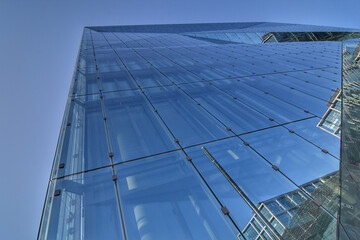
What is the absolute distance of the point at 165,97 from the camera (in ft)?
18.9

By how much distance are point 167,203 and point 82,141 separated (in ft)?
6.85

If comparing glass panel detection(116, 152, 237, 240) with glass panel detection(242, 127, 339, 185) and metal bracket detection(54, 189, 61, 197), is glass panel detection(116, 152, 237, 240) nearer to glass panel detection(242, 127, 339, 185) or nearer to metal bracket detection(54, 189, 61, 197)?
metal bracket detection(54, 189, 61, 197)

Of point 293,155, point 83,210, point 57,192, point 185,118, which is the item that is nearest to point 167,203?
point 83,210

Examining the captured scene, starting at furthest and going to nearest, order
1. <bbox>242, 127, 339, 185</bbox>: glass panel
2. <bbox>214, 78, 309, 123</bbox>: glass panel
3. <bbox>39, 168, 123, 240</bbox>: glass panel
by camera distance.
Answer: <bbox>214, 78, 309, 123</bbox>: glass panel < <bbox>242, 127, 339, 185</bbox>: glass panel < <bbox>39, 168, 123, 240</bbox>: glass panel

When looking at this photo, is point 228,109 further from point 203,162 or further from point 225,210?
point 225,210

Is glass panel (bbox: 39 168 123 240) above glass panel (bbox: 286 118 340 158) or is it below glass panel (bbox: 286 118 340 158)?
above

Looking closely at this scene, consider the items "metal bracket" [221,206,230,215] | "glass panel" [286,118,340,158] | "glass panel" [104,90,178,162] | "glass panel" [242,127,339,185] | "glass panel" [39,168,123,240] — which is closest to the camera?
"glass panel" [39,168,123,240]

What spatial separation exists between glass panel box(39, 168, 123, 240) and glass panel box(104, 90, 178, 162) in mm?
618

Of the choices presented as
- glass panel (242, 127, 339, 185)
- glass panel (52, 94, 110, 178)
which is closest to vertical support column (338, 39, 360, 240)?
glass panel (242, 127, 339, 185)

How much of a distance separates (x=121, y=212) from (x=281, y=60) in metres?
11.8

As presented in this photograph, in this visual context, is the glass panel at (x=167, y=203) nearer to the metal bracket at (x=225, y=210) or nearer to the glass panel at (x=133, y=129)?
the metal bracket at (x=225, y=210)

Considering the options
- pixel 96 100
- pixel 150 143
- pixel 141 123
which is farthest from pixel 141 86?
pixel 150 143

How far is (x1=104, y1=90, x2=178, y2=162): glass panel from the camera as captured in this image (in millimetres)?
3621

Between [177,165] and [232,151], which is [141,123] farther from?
[232,151]
